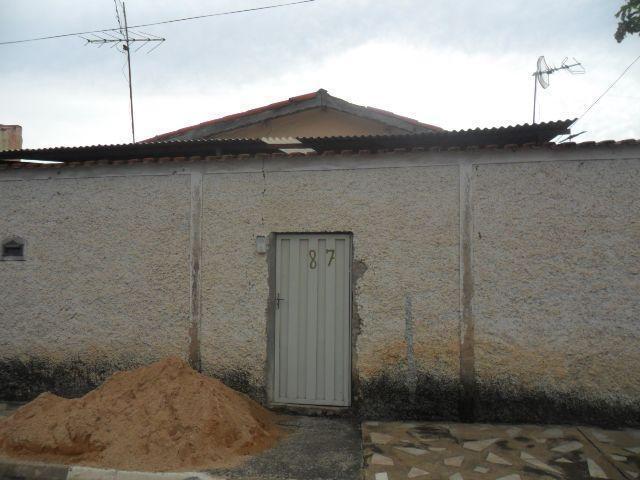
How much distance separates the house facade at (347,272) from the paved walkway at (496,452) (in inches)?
11.9

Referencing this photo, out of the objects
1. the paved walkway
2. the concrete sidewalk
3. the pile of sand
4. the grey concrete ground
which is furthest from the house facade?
the concrete sidewalk

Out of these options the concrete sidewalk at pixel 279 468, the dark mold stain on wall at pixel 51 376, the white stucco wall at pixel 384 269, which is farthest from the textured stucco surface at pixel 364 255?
the dark mold stain on wall at pixel 51 376

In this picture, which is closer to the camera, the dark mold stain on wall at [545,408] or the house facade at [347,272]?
the dark mold stain on wall at [545,408]

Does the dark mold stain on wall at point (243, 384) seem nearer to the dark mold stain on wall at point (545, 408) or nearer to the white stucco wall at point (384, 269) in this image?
the white stucco wall at point (384, 269)

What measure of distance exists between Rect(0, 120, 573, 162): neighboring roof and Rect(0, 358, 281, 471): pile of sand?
8.74ft

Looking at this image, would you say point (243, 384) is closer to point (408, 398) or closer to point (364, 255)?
point (408, 398)

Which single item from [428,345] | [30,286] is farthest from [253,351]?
[30,286]

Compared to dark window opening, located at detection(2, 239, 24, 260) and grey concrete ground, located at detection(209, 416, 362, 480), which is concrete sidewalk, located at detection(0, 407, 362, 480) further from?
dark window opening, located at detection(2, 239, 24, 260)

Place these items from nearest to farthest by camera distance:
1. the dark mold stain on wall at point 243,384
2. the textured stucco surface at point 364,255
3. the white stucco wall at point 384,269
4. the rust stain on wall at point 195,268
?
the white stucco wall at point 384,269, the textured stucco surface at point 364,255, the dark mold stain on wall at point 243,384, the rust stain on wall at point 195,268

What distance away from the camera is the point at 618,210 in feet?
17.7

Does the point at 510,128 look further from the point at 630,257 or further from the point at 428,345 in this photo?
the point at 428,345

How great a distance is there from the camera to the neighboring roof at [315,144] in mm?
5602

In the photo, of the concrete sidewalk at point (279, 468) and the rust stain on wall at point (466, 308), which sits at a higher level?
the rust stain on wall at point (466, 308)

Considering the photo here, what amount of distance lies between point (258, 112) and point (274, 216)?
11.1 ft
